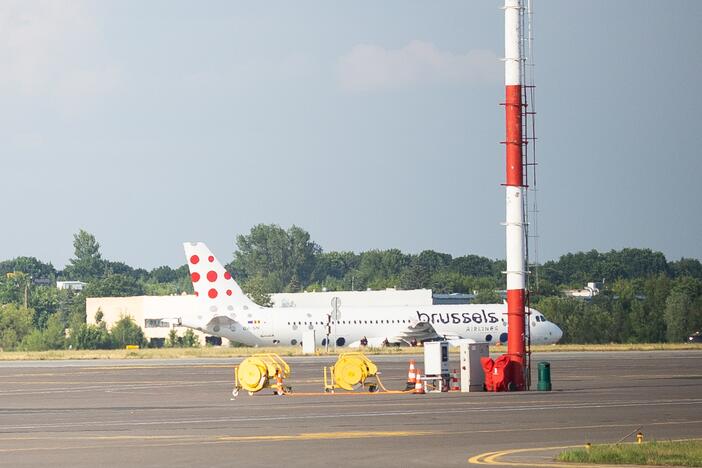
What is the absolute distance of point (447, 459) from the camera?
20250mm

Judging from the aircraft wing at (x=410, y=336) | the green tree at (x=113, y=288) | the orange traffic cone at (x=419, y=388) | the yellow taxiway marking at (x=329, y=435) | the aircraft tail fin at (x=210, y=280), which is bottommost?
the yellow taxiway marking at (x=329, y=435)

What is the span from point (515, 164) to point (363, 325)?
1937 inches

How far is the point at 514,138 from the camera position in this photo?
41.0 meters

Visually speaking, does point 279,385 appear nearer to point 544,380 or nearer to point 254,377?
point 254,377

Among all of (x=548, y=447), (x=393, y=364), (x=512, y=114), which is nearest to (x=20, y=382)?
(x=393, y=364)

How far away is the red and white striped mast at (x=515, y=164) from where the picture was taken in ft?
135

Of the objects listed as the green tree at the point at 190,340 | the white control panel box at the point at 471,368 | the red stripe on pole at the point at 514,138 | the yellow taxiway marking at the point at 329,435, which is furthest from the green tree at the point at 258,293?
the yellow taxiway marking at the point at 329,435

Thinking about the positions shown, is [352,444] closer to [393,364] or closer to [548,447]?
[548,447]

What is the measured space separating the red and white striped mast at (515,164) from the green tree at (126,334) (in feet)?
257

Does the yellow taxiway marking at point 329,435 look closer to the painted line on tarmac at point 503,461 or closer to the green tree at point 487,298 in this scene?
the painted line on tarmac at point 503,461

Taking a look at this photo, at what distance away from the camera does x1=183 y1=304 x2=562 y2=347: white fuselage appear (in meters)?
86.4

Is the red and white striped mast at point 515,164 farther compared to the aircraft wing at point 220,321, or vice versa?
the aircraft wing at point 220,321

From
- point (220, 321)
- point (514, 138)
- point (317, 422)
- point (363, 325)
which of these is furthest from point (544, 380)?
point (363, 325)

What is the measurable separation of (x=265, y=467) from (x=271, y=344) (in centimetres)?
6866
